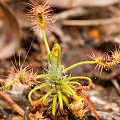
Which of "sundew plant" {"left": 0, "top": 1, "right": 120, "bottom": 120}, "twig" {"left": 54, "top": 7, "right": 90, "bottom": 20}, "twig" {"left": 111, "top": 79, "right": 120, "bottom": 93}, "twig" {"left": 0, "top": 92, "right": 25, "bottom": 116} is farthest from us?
"twig" {"left": 54, "top": 7, "right": 90, "bottom": 20}

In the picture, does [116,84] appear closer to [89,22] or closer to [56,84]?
[56,84]

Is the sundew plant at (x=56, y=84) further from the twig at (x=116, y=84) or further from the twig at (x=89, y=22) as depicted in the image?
the twig at (x=89, y=22)

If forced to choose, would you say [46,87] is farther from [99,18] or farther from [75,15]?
[99,18]

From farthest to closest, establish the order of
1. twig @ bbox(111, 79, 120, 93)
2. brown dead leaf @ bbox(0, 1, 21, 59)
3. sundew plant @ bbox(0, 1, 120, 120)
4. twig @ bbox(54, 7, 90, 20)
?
twig @ bbox(54, 7, 90, 20), brown dead leaf @ bbox(0, 1, 21, 59), twig @ bbox(111, 79, 120, 93), sundew plant @ bbox(0, 1, 120, 120)

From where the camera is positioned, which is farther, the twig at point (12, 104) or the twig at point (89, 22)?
the twig at point (89, 22)

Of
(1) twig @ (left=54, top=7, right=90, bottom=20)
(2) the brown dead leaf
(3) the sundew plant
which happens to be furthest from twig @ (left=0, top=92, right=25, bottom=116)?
(1) twig @ (left=54, top=7, right=90, bottom=20)

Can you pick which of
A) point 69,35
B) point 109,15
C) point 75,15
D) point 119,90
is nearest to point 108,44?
point 119,90

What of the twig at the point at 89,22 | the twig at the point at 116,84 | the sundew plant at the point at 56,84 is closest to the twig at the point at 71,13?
the twig at the point at 89,22

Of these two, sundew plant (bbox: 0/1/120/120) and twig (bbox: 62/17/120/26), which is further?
twig (bbox: 62/17/120/26)

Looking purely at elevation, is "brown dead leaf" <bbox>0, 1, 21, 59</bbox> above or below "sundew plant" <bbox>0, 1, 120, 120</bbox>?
above

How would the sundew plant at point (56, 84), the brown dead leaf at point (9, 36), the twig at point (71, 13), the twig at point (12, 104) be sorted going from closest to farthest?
the sundew plant at point (56, 84), the twig at point (12, 104), the brown dead leaf at point (9, 36), the twig at point (71, 13)

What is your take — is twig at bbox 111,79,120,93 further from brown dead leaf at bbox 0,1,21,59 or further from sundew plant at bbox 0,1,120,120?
brown dead leaf at bbox 0,1,21,59
